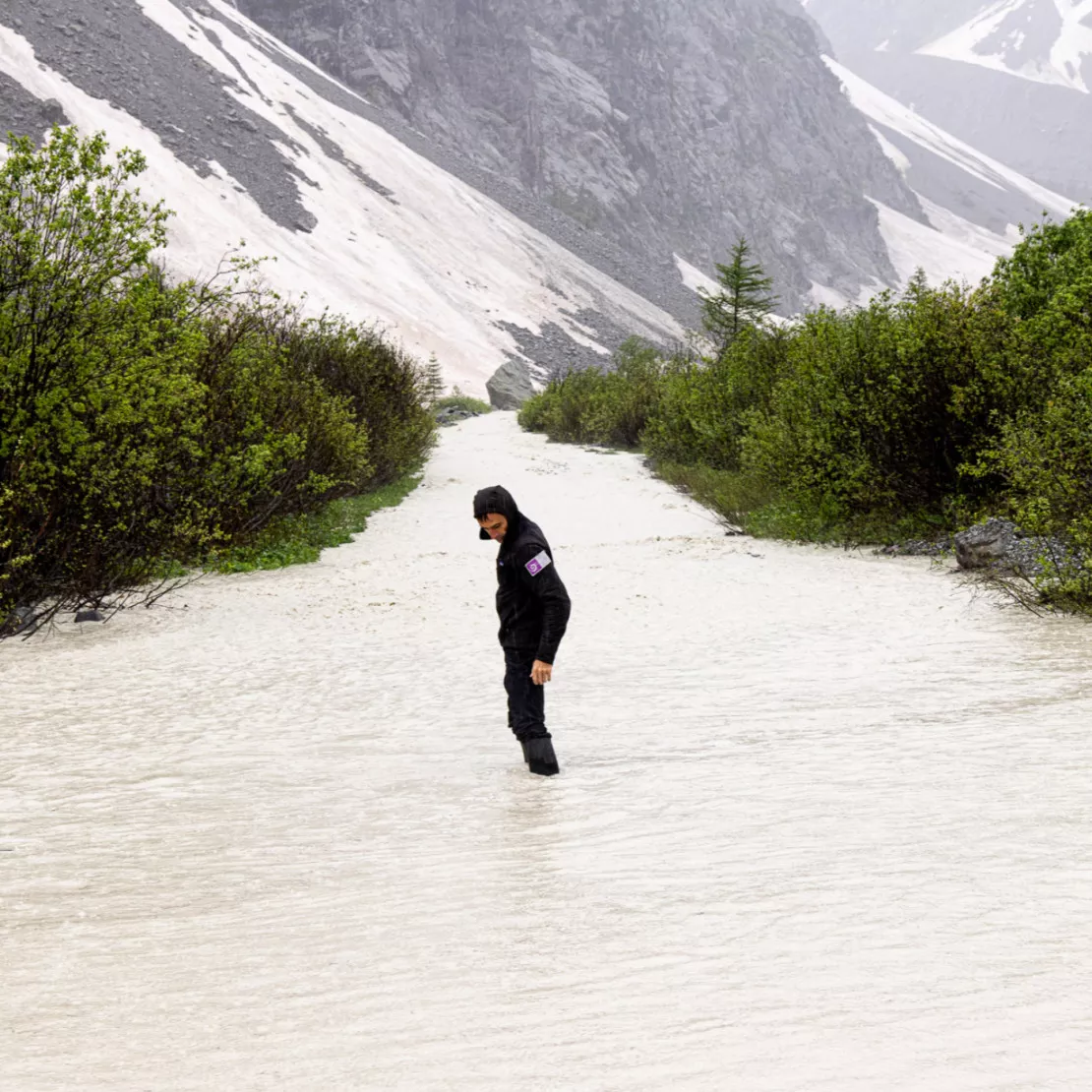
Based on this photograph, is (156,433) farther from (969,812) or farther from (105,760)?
(969,812)

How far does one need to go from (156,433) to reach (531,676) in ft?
24.2

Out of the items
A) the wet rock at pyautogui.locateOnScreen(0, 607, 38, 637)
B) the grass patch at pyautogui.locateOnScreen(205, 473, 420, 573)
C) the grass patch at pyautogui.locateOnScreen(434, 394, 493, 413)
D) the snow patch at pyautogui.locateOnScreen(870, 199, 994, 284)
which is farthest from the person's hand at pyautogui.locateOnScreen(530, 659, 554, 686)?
the snow patch at pyautogui.locateOnScreen(870, 199, 994, 284)

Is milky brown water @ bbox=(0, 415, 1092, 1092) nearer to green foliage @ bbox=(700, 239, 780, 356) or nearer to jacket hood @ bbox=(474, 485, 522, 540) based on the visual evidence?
jacket hood @ bbox=(474, 485, 522, 540)

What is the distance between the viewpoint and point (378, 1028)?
3174 millimetres

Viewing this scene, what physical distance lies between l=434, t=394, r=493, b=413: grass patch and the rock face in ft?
230

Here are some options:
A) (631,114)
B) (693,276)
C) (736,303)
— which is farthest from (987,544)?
(631,114)

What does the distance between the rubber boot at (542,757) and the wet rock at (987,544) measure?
7799mm

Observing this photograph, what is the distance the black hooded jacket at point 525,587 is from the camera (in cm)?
563

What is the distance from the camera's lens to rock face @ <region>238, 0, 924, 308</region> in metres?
128

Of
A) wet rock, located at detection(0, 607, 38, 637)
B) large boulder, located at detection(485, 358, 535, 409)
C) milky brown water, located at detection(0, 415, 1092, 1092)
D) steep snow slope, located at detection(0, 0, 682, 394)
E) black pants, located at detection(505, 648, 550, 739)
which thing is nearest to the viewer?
milky brown water, located at detection(0, 415, 1092, 1092)

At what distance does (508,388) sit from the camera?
70.4 m

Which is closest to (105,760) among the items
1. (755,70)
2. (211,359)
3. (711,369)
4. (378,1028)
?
(378,1028)

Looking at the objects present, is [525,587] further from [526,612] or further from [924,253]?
[924,253]

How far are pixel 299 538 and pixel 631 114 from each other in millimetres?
145026
